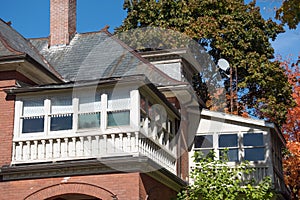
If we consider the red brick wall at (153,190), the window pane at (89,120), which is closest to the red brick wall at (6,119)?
the window pane at (89,120)

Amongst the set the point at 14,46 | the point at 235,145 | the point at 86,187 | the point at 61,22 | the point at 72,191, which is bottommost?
the point at 72,191

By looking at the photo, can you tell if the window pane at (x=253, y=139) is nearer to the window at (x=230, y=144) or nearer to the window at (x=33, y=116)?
the window at (x=230, y=144)

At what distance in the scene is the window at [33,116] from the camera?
16219 millimetres

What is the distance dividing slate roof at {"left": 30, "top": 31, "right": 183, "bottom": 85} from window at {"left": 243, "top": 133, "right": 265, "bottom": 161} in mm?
3559

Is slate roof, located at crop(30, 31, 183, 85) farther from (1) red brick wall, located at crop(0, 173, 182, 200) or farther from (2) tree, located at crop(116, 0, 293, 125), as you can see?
(2) tree, located at crop(116, 0, 293, 125)

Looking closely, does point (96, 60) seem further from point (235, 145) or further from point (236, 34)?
point (236, 34)

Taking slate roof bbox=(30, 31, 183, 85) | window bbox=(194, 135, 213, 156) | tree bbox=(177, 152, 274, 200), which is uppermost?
slate roof bbox=(30, 31, 183, 85)

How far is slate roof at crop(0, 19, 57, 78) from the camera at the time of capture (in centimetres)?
1726

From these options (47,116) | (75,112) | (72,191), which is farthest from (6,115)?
(72,191)

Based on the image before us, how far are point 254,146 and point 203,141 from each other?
6.37ft

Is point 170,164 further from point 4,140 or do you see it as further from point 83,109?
point 4,140

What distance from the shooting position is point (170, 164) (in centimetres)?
1862

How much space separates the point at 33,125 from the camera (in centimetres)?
1628

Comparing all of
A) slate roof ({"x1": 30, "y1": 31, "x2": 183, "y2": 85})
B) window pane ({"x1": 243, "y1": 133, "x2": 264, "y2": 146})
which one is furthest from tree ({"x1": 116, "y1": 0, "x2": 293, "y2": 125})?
slate roof ({"x1": 30, "y1": 31, "x2": 183, "y2": 85})
